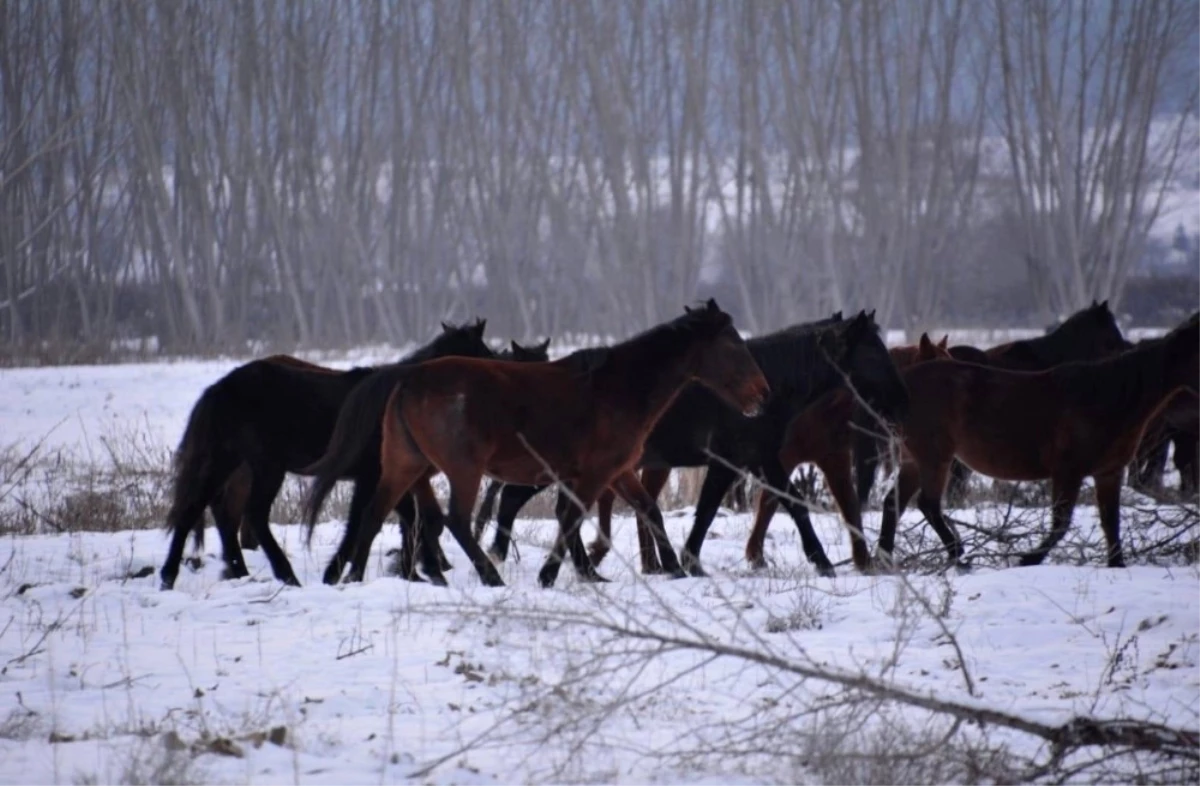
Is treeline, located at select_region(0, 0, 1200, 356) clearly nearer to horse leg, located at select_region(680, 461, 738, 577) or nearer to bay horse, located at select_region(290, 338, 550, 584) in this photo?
horse leg, located at select_region(680, 461, 738, 577)

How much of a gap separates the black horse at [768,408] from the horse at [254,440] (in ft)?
4.84

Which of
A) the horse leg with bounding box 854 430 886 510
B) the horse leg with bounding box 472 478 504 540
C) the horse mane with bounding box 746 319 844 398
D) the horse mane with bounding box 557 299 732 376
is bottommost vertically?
the horse leg with bounding box 472 478 504 540

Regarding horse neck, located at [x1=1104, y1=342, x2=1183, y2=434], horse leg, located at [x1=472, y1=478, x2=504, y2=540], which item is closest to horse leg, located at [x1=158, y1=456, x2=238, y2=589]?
horse leg, located at [x1=472, y1=478, x2=504, y2=540]

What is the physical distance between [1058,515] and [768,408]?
200 centimetres

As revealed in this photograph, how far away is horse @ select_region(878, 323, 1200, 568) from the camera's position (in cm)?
785

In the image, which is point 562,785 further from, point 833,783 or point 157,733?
point 157,733

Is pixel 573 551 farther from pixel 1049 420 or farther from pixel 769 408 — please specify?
pixel 1049 420

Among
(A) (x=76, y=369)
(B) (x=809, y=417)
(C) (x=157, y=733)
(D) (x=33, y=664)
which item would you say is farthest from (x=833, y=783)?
(A) (x=76, y=369)

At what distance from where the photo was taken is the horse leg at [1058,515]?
751 centimetres

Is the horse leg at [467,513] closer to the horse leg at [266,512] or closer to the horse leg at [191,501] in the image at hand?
the horse leg at [266,512]

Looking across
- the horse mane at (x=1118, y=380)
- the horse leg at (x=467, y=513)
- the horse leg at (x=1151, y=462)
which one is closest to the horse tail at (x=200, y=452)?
the horse leg at (x=467, y=513)

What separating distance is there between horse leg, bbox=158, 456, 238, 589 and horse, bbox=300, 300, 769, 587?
2.18 feet

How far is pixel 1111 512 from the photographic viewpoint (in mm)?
7781

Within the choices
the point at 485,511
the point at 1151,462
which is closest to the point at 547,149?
the point at 1151,462
